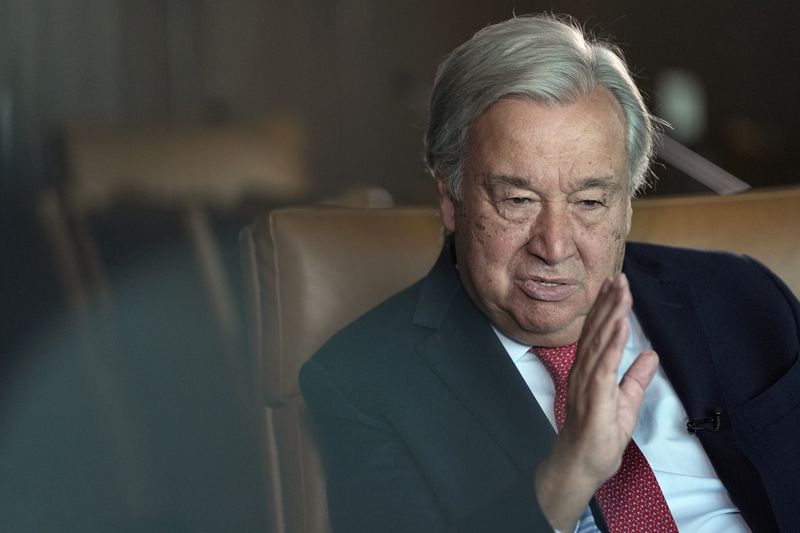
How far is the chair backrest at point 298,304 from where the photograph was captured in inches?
55.6

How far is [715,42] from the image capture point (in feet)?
13.2

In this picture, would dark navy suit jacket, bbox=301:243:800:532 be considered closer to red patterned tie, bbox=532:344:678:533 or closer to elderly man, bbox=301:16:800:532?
elderly man, bbox=301:16:800:532

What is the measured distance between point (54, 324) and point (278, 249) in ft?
6.78

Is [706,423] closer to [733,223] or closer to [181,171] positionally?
[733,223]

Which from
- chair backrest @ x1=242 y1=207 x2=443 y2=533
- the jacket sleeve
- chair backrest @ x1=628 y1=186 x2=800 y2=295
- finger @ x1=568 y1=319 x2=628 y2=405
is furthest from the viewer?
chair backrest @ x1=628 y1=186 x2=800 y2=295

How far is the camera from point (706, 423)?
1.30 meters

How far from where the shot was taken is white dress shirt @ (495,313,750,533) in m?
1.29

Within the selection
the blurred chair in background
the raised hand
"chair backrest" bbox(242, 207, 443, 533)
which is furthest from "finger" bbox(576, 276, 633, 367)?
the blurred chair in background

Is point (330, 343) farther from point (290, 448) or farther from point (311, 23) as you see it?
point (311, 23)

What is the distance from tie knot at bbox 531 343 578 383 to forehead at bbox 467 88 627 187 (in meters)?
0.23

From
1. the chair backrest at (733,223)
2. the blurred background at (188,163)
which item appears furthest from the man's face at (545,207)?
the blurred background at (188,163)

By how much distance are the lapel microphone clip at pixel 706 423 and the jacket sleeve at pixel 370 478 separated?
0.96ft

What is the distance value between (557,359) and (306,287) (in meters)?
0.37

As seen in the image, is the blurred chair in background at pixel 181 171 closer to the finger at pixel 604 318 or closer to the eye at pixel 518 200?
the eye at pixel 518 200
